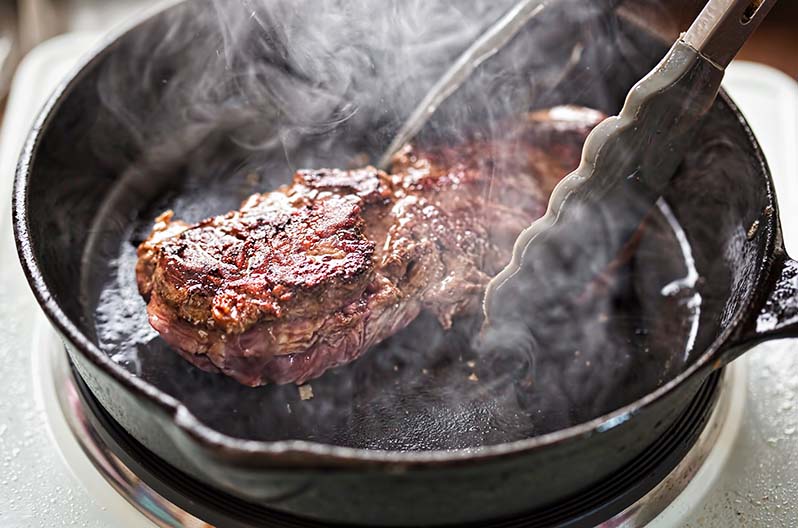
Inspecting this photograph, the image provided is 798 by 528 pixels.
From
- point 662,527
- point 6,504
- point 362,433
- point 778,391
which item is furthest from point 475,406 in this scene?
point 6,504

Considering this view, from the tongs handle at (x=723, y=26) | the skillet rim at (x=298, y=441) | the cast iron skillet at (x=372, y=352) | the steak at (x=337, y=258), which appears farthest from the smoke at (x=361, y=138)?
the tongs handle at (x=723, y=26)

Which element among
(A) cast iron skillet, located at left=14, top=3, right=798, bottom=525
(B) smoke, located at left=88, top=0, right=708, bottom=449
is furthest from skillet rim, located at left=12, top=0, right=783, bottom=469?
(B) smoke, located at left=88, top=0, right=708, bottom=449

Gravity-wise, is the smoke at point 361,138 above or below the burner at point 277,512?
above

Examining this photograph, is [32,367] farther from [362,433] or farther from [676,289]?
[676,289]

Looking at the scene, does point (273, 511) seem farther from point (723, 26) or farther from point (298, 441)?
point (723, 26)

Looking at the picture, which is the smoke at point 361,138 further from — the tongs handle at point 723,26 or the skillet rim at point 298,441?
the tongs handle at point 723,26

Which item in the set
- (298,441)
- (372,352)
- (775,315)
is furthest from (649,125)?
(298,441)
